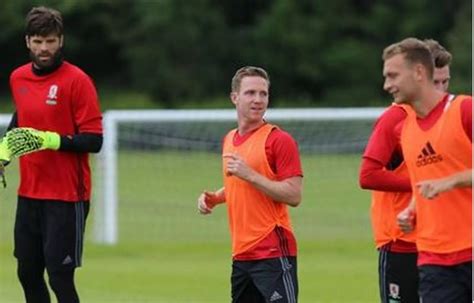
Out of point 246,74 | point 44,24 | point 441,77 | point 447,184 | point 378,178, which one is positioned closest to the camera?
point 447,184

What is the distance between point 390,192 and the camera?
8.34 m

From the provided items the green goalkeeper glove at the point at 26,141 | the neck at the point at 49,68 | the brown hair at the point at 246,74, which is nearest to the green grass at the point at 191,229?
the neck at the point at 49,68

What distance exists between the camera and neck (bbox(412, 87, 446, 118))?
7312 millimetres

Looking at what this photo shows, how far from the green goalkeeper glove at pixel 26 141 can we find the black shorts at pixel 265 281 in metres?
1.46

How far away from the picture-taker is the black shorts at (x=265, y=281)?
8.39 m

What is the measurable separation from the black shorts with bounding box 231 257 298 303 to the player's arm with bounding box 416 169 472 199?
1603mm

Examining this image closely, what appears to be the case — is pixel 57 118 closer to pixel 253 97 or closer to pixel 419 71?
pixel 253 97

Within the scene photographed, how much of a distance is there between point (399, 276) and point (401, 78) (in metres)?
1.61

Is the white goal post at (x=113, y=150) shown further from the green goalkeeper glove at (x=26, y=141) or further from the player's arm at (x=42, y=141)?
the green goalkeeper glove at (x=26, y=141)

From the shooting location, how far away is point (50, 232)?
931cm

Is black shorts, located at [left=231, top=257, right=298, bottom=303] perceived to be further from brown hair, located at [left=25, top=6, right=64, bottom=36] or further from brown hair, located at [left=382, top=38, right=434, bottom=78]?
brown hair, located at [left=25, top=6, right=64, bottom=36]

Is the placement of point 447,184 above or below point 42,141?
below

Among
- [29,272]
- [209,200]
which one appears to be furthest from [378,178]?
[29,272]

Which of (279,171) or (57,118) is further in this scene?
(57,118)
